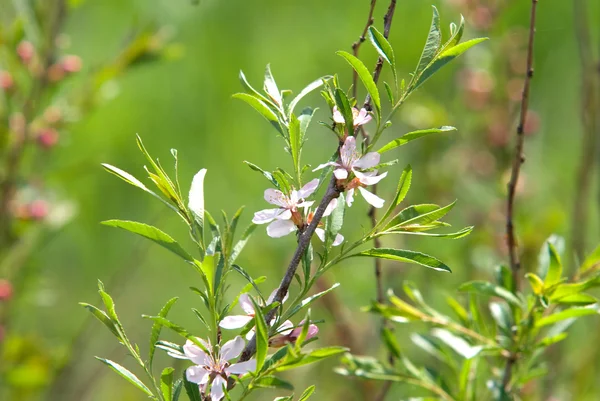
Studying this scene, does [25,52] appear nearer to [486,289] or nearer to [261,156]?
[486,289]

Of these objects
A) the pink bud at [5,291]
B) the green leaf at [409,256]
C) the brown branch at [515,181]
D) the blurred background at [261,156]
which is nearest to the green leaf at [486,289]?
the brown branch at [515,181]

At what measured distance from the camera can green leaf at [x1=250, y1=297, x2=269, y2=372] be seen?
650 mm

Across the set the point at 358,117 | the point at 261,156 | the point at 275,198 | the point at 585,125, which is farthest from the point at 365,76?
the point at 261,156

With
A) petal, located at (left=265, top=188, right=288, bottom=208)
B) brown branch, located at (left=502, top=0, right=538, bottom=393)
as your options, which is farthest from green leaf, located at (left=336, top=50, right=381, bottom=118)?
brown branch, located at (left=502, top=0, right=538, bottom=393)

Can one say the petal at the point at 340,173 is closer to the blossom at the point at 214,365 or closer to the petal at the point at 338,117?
the petal at the point at 338,117

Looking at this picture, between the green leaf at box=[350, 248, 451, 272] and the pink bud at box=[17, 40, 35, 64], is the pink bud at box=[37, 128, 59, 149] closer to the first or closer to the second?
the pink bud at box=[17, 40, 35, 64]

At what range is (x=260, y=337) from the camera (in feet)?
2.21

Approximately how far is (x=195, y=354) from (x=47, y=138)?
1.18 m

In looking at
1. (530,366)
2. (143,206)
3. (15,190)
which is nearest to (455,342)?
(530,366)

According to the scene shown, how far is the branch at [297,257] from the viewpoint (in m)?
0.72

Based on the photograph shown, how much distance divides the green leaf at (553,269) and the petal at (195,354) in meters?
0.40

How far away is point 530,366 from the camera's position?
3.67 feet

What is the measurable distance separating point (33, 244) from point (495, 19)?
1274mm

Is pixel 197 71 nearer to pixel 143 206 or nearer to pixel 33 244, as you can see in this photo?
pixel 143 206
